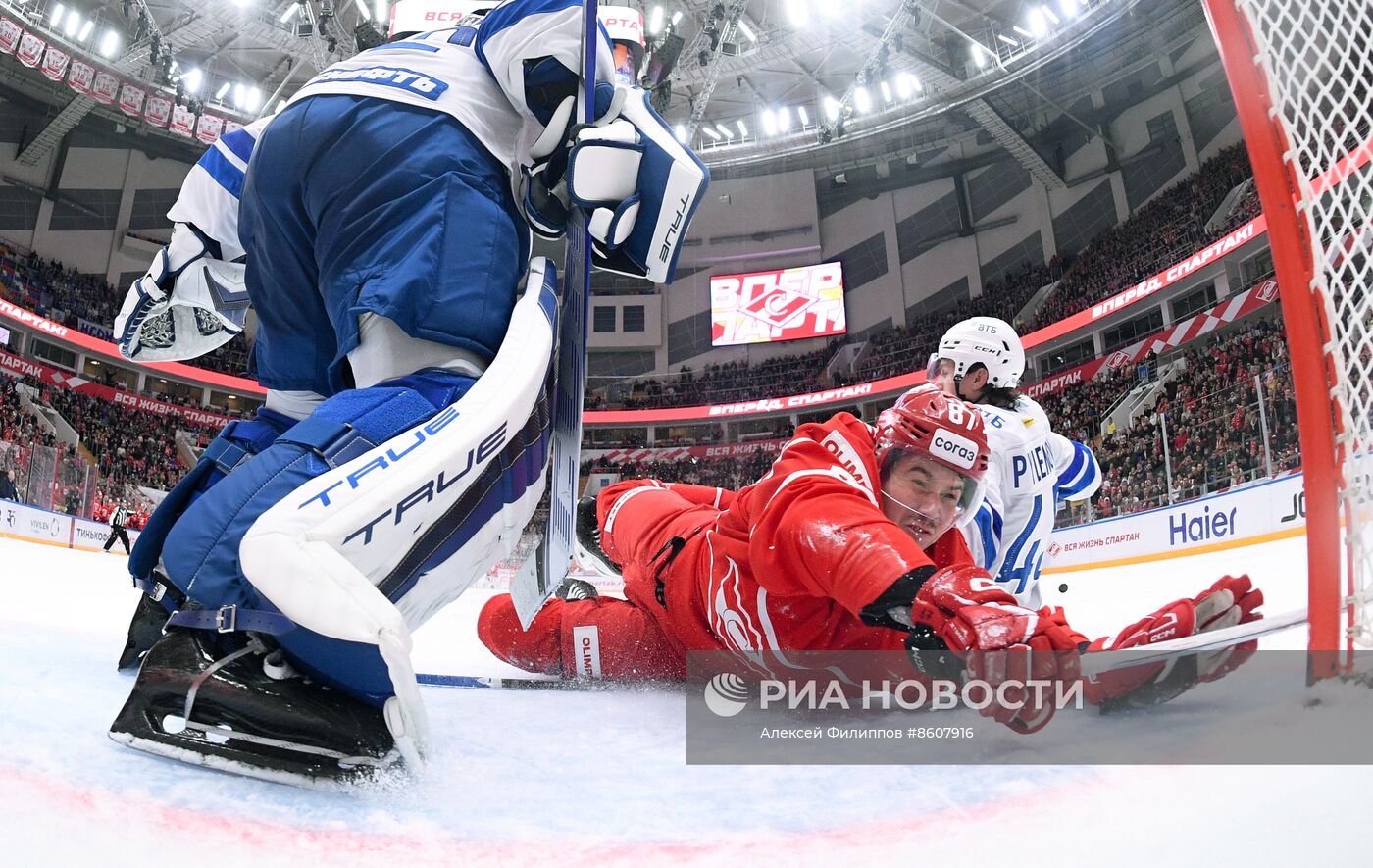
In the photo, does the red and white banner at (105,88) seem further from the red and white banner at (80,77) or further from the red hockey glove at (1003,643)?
the red hockey glove at (1003,643)

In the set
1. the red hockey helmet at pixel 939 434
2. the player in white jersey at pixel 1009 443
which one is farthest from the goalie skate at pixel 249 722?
the player in white jersey at pixel 1009 443

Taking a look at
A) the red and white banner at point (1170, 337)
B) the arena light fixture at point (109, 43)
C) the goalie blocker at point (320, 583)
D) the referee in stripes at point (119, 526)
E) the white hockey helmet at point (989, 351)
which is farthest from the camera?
the arena light fixture at point (109, 43)

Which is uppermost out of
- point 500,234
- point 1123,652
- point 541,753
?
point 500,234

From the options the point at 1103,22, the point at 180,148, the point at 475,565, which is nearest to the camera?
the point at 475,565

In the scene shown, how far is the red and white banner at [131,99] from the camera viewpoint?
611 inches

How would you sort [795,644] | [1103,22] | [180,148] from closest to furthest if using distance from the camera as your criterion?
Answer: [795,644]
[1103,22]
[180,148]

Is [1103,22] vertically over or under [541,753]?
over

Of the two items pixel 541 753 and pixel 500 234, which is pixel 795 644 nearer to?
pixel 541 753

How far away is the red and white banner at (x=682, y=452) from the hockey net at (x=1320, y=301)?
54.1 ft

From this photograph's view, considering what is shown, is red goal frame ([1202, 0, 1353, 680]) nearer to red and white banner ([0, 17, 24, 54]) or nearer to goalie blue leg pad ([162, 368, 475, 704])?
goalie blue leg pad ([162, 368, 475, 704])

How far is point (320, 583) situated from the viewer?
2.68 ft

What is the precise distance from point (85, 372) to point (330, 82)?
18.8 m

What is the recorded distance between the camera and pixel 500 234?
119 centimetres

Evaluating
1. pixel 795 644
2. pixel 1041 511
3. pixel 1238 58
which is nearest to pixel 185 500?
pixel 795 644
